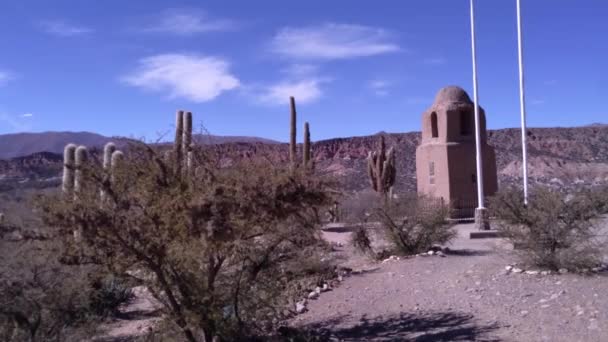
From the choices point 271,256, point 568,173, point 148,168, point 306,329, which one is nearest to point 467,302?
point 306,329

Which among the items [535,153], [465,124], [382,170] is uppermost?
[535,153]

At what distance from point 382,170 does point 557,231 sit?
1911 cm

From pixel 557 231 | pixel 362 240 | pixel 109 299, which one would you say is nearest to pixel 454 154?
pixel 362 240

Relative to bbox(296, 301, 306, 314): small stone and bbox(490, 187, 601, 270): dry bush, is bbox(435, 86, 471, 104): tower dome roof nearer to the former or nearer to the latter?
bbox(490, 187, 601, 270): dry bush

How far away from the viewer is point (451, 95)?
30.6m

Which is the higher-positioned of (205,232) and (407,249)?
(205,232)

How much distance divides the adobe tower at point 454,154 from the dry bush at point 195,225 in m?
20.7

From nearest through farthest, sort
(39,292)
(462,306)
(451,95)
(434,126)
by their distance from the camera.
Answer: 1. (39,292)
2. (462,306)
3. (451,95)
4. (434,126)

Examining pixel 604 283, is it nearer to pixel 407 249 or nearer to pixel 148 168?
pixel 407 249

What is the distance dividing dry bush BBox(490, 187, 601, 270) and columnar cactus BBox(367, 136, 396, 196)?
16895mm

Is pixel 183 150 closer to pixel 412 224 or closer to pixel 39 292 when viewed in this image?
pixel 39 292

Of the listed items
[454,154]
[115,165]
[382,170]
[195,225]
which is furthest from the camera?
[382,170]

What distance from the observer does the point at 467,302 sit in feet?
37.9

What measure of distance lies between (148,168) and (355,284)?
Result: 24.3 feet
